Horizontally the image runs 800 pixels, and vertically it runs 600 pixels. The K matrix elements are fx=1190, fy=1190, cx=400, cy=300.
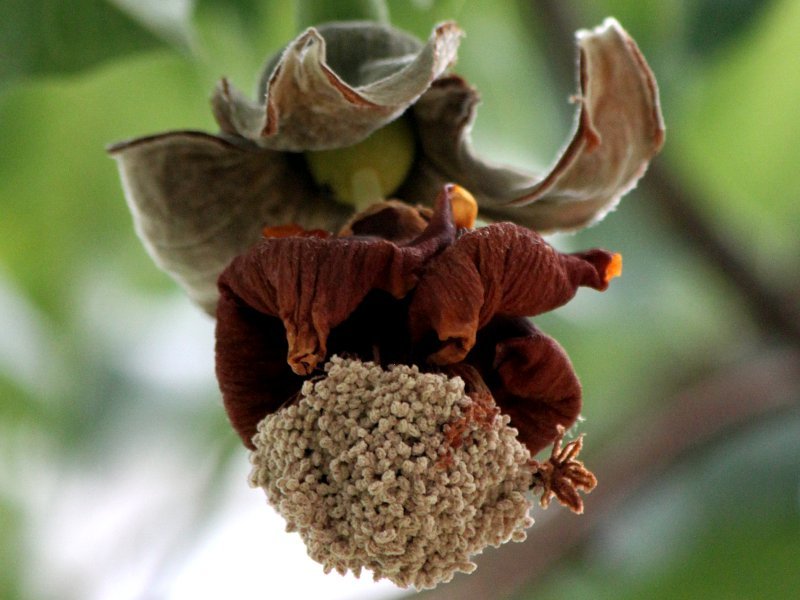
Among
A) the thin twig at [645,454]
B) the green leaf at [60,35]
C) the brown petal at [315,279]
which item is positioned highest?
the green leaf at [60,35]

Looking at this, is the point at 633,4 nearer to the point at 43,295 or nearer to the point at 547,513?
the point at 547,513

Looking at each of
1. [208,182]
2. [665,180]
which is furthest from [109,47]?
[665,180]

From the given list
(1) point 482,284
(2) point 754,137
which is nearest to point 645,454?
(2) point 754,137

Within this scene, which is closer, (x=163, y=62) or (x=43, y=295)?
(x=163, y=62)

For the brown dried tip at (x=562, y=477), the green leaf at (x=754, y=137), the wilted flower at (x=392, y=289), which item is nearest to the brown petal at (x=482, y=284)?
the wilted flower at (x=392, y=289)

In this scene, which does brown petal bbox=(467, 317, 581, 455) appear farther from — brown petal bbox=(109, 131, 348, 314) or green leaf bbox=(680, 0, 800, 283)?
green leaf bbox=(680, 0, 800, 283)

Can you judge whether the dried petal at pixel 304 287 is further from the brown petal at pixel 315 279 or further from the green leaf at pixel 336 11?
the green leaf at pixel 336 11
